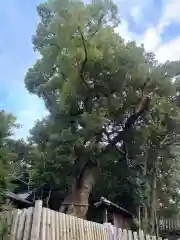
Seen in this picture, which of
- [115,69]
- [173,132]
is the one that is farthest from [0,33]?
[173,132]

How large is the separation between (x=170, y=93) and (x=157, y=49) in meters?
2.51

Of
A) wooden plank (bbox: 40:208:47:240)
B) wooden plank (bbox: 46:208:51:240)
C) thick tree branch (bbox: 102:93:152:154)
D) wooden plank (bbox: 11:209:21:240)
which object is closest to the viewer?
wooden plank (bbox: 11:209:21:240)

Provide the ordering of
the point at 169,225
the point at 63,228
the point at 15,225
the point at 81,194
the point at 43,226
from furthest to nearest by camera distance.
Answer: the point at 169,225 → the point at 81,194 → the point at 63,228 → the point at 43,226 → the point at 15,225

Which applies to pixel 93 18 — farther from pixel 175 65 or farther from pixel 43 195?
pixel 43 195

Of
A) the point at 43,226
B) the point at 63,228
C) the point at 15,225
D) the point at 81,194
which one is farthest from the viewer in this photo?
the point at 81,194

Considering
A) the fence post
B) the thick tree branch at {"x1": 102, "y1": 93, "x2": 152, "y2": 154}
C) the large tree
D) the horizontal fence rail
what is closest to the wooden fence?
the fence post

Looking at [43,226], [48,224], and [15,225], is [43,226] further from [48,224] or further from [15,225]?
[15,225]

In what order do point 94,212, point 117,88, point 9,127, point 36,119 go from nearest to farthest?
point 9,127 → point 117,88 → point 36,119 → point 94,212

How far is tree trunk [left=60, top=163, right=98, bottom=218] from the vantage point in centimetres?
1359

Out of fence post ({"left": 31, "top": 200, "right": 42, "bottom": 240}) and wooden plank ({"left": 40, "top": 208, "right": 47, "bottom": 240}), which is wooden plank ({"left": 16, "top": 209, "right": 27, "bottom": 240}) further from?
wooden plank ({"left": 40, "top": 208, "right": 47, "bottom": 240})

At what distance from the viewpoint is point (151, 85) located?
14164 mm

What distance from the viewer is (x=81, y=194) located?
549 inches

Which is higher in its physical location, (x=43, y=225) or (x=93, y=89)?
(x=93, y=89)

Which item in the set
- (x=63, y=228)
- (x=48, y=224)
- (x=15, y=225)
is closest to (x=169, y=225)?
(x=63, y=228)
